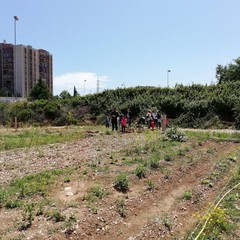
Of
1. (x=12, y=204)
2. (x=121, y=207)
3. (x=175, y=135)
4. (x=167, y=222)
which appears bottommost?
(x=167, y=222)

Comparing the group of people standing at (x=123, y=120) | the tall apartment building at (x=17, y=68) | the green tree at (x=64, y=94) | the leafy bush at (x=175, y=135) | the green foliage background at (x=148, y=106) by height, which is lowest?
the leafy bush at (x=175, y=135)

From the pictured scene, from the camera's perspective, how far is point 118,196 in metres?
6.62

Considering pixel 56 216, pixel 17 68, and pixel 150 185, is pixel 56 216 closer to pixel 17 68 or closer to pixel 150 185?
pixel 150 185

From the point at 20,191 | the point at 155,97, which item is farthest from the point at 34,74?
the point at 20,191

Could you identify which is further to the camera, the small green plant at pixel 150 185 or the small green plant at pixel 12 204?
the small green plant at pixel 150 185

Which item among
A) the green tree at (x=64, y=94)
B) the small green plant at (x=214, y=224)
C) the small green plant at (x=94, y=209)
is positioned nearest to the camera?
the small green plant at (x=214, y=224)

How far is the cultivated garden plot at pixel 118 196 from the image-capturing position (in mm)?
5176

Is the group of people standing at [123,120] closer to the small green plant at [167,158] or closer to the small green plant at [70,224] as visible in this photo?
the small green plant at [167,158]

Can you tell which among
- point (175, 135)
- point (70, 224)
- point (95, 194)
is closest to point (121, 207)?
point (95, 194)

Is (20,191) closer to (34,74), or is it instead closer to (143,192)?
(143,192)

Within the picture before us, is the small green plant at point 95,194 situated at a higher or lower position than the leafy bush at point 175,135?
lower

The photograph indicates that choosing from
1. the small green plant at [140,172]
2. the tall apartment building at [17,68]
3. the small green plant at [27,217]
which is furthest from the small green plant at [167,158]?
the tall apartment building at [17,68]

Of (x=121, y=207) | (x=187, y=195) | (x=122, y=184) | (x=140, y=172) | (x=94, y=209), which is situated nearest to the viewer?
(x=94, y=209)

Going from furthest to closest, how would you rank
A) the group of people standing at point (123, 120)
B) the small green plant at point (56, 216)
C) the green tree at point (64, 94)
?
the green tree at point (64, 94) → the group of people standing at point (123, 120) → the small green plant at point (56, 216)
